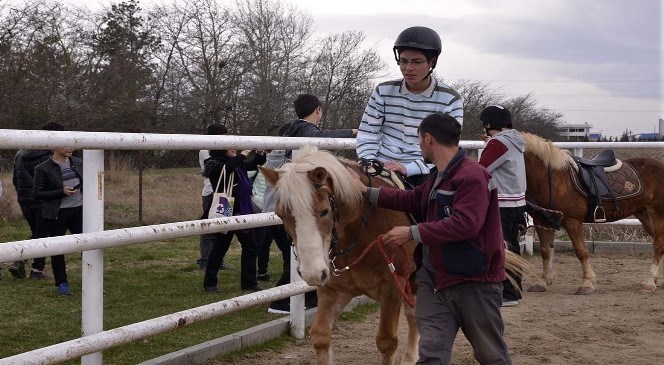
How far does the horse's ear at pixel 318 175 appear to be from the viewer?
12.7 feet

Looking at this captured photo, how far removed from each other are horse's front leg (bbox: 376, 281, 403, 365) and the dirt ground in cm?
88

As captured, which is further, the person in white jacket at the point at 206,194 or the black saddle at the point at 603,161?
the black saddle at the point at 603,161

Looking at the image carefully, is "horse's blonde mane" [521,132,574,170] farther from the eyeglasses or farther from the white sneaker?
the eyeglasses

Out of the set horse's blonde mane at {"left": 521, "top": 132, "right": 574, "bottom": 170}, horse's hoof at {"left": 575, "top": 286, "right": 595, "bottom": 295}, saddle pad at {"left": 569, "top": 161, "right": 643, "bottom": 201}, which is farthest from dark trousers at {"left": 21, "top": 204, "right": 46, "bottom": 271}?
saddle pad at {"left": 569, "top": 161, "right": 643, "bottom": 201}

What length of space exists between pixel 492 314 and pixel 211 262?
461cm

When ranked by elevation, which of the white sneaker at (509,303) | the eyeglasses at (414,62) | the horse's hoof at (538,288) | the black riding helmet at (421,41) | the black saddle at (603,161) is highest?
the black riding helmet at (421,41)

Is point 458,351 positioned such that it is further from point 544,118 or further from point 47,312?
point 544,118

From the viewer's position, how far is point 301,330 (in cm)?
616

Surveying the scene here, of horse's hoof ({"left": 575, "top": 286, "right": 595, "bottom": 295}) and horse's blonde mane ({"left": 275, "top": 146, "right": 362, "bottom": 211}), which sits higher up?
horse's blonde mane ({"left": 275, "top": 146, "right": 362, "bottom": 211})

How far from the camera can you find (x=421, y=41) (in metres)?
4.84

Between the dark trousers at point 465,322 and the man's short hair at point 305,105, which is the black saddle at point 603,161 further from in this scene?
the dark trousers at point 465,322

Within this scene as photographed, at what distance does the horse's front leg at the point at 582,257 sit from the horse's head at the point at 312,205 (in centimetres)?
546

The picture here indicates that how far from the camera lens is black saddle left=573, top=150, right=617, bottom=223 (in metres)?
9.08

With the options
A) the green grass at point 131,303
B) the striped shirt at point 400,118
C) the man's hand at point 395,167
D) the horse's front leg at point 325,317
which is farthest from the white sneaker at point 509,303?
the horse's front leg at point 325,317
